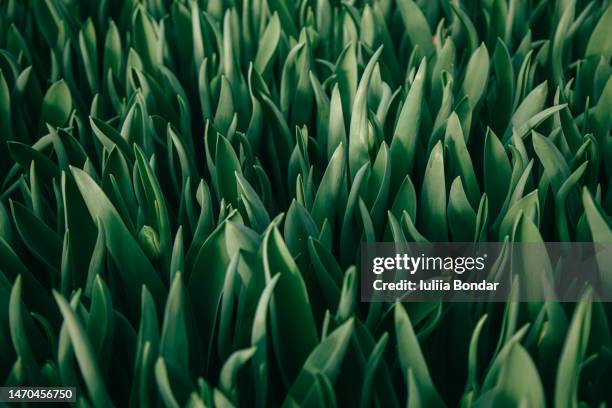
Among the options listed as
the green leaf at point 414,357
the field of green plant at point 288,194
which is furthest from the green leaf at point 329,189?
the green leaf at point 414,357

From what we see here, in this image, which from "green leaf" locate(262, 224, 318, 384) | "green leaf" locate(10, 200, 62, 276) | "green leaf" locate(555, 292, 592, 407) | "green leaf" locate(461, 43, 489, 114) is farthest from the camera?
"green leaf" locate(461, 43, 489, 114)

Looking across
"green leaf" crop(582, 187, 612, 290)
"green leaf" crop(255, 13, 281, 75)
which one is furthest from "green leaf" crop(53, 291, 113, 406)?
"green leaf" crop(255, 13, 281, 75)

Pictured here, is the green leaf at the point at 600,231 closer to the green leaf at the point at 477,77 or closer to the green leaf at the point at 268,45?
the green leaf at the point at 477,77

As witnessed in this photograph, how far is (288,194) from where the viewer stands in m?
1.08

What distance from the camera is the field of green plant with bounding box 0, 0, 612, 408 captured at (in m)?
0.75

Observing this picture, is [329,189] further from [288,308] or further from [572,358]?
[572,358]

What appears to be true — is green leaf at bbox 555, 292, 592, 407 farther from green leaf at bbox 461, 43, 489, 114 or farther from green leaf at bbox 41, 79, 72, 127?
green leaf at bbox 41, 79, 72, 127

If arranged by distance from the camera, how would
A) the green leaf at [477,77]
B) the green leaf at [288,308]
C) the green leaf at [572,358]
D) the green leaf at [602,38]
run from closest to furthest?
1. the green leaf at [572,358]
2. the green leaf at [288,308]
3. the green leaf at [477,77]
4. the green leaf at [602,38]

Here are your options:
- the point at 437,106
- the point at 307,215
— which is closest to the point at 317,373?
the point at 307,215

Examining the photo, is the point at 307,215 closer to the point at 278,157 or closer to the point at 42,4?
the point at 278,157

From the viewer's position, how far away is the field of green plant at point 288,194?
0.75 meters

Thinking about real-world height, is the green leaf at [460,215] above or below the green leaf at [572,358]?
above

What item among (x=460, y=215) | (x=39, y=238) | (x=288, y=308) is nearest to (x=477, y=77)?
(x=460, y=215)

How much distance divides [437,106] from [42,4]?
771 millimetres
